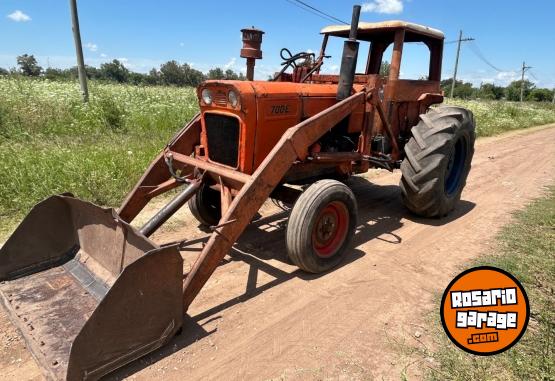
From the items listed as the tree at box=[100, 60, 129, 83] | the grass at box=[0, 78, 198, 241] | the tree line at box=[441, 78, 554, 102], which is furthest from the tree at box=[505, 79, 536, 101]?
the grass at box=[0, 78, 198, 241]

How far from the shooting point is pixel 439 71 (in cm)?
565

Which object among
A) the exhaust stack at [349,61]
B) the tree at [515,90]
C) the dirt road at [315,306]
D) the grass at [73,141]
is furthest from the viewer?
the tree at [515,90]

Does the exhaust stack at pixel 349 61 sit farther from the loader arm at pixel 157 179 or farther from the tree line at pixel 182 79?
the tree line at pixel 182 79

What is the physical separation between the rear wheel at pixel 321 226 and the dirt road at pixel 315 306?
0.17 m

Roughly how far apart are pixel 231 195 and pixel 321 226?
2.88 feet

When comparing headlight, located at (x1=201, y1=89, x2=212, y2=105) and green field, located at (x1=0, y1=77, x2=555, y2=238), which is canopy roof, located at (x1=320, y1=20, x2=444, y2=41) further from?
green field, located at (x1=0, y1=77, x2=555, y2=238)

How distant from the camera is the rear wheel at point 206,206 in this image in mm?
4406

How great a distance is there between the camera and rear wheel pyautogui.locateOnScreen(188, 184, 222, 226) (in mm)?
4406

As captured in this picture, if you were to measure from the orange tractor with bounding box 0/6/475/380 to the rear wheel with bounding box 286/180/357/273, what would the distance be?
0.01 metres

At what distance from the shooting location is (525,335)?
2.76 m

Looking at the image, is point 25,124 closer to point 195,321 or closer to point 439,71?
point 195,321

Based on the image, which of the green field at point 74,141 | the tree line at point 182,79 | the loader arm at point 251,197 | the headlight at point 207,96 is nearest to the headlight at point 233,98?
the headlight at point 207,96

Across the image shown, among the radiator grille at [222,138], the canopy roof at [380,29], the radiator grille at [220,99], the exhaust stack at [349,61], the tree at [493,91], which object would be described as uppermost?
the tree at [493,91]

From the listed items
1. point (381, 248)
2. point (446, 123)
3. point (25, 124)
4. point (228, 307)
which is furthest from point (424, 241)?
point (25, 124)
